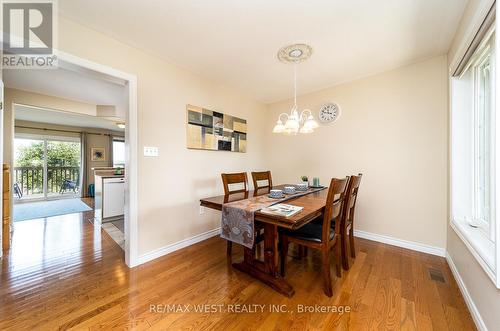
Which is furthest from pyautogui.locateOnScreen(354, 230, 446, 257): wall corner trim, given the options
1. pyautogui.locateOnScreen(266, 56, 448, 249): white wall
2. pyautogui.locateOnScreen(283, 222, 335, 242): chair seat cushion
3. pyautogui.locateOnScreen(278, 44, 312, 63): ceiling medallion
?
pyautogui.locateOnScreen(278, 44, 312, 63): ceiling medallion

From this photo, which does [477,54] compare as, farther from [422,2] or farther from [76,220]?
[76,220]

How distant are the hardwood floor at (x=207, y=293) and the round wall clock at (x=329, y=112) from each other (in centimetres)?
189

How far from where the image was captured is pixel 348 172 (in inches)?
114

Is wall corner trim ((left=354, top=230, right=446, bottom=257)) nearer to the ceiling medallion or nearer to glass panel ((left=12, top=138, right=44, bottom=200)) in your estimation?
the ceiling medallion

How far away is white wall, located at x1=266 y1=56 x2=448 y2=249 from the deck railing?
7572mm

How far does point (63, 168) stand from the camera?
Answer: 246 inches

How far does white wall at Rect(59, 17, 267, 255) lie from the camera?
1.87 metres

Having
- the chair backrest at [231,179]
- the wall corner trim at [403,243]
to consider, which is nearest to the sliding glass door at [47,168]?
the chair backrest at [231,179]

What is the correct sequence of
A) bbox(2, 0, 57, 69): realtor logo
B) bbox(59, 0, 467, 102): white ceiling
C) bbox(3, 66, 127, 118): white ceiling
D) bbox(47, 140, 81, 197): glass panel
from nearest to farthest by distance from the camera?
bbox(2, 0, 57, 69): realtor logo
bbox(59, 0, 467, 102): white ceiling
bbox(3, 66, 127, 118): white ceiling
bbox(47, 140, 81, 197): glass panel

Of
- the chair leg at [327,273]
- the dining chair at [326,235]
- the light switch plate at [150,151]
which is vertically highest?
the light switch plate at [150,151]

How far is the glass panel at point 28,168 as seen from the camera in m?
5.49

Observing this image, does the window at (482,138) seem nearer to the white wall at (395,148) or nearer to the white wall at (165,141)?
the white wall at (395,148)

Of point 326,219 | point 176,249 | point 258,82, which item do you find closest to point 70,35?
point 258,82

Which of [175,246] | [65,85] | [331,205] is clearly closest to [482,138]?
[331,205]
